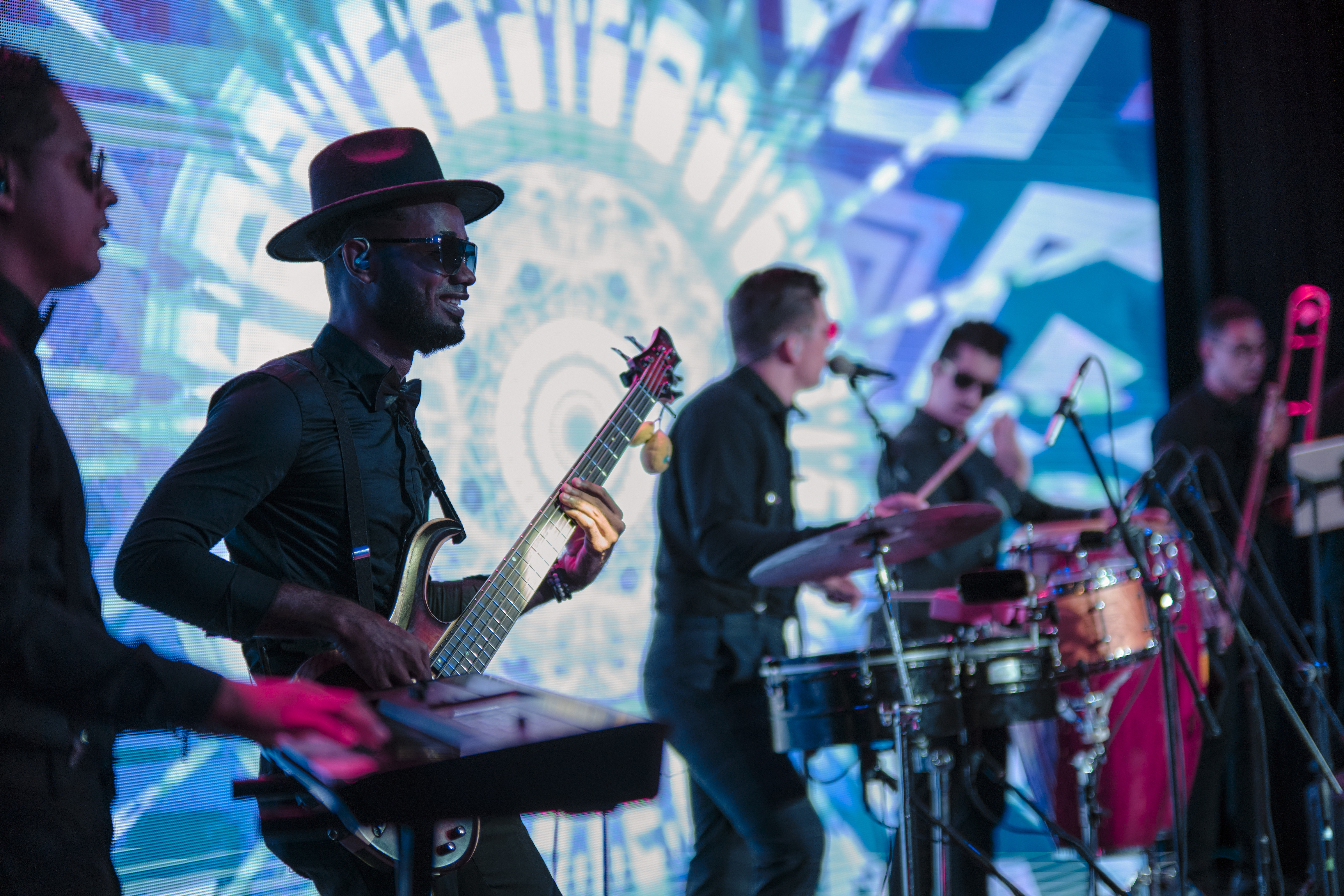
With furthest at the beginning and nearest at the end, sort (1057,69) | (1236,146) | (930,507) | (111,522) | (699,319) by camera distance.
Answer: (1236,146) → (1057,69) → (699,319) → (111,522) → (930,507)

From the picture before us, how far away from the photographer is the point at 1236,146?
6258mm

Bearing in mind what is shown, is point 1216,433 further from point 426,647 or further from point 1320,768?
point 426,647

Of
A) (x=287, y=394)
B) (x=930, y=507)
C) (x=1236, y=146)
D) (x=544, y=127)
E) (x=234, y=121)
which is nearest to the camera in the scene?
(x=287, y=394)

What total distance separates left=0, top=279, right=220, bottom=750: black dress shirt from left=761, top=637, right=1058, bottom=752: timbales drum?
199 centimetres

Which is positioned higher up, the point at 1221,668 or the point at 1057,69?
the point at 1057,69

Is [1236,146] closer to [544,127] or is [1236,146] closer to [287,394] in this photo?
[544,127]

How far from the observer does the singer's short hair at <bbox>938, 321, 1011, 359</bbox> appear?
4559 mm

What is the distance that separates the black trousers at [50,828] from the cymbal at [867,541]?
5.93 feet

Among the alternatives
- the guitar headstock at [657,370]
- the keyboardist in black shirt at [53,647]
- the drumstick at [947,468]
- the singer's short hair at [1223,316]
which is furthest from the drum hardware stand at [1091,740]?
the keyboardist in black shirt at [53,647]

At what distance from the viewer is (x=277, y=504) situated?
6.90 feet

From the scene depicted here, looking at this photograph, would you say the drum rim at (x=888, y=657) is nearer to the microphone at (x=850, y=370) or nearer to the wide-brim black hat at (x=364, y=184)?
the microphone at (x=850, y=370)

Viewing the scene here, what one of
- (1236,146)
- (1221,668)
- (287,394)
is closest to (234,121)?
(287,394)

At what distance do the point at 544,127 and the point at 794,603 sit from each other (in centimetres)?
196

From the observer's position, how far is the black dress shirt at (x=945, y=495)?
4.14 meters
